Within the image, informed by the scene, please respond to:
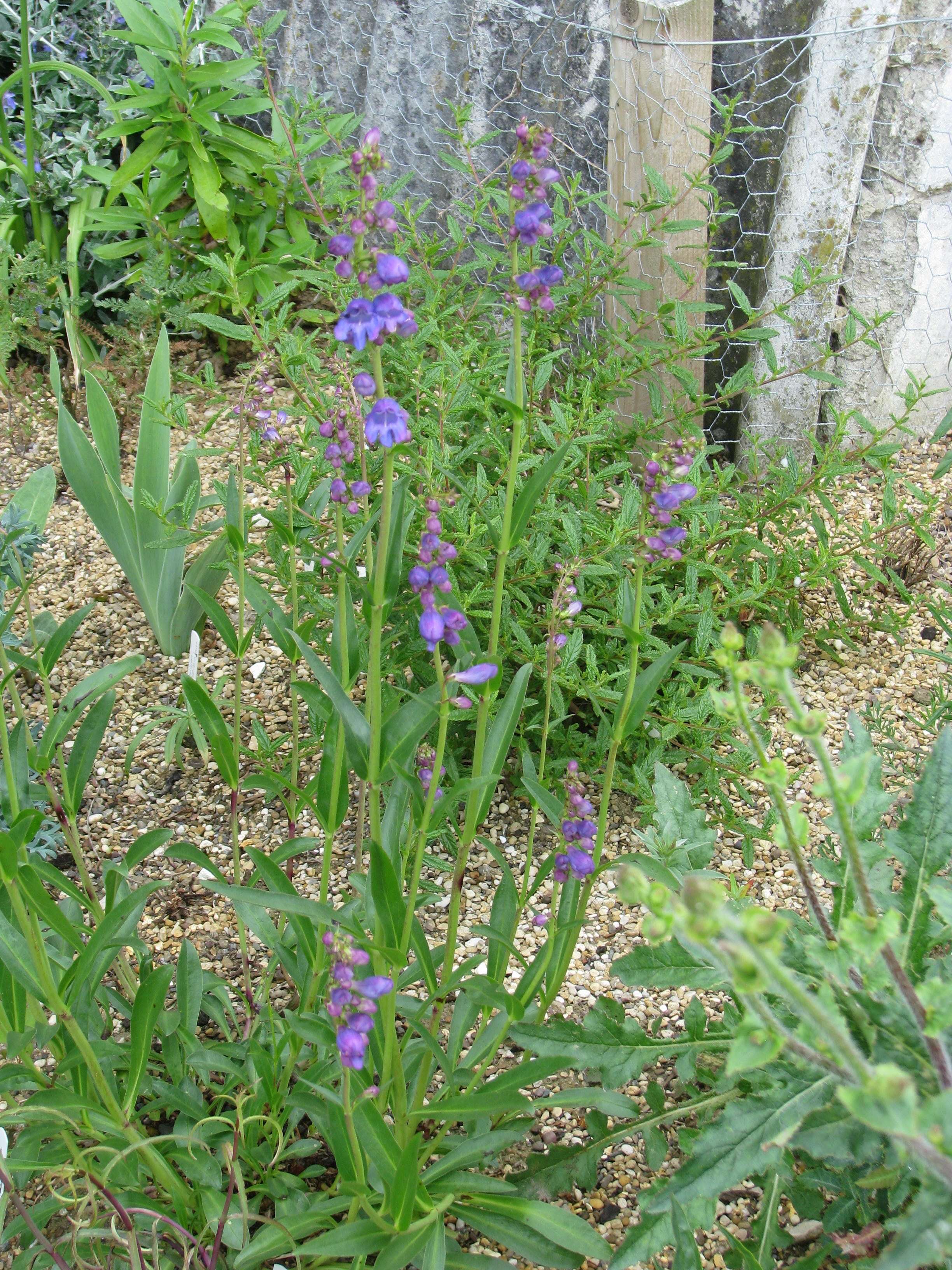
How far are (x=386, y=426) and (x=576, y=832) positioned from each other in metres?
0.66

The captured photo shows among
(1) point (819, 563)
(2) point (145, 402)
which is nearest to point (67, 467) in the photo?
(2) point (145, 402)

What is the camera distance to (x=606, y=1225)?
1.75 m

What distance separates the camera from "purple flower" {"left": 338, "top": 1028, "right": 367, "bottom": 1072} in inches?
46.1

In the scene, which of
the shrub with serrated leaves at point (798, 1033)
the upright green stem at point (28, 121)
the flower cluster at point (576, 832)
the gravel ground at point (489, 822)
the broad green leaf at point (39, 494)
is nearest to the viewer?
the shrub with serrated leaves at point (798, 1033)

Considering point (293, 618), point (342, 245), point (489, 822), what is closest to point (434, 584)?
point (342, 245)

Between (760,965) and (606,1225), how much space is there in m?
1.18

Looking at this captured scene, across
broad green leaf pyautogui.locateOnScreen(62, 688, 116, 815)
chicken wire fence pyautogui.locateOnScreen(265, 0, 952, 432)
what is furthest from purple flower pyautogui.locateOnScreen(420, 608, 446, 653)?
chicken wire fence pyautogui.locateOnScreen(265, 0, 952, 432)

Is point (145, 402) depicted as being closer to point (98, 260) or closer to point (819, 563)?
point (819, 563)

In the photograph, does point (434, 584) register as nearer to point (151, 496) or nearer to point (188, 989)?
point (188, 989)

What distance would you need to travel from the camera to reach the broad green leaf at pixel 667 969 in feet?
5.11

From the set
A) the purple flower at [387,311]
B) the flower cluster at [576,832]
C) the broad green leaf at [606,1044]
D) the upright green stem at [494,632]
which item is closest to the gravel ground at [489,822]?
the broad green leaf at [606,1044]

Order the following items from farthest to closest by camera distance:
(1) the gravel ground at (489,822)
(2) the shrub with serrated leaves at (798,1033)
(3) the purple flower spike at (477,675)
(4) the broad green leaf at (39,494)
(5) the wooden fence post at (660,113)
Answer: (5) the wooden fence post at (660,113), (4) the broad green leaf at (39,494), (1) the gravel ground at (489,822), (3) the purple flower spike at (477,675), (2) the shrub with serrated leaves at (798,1033)

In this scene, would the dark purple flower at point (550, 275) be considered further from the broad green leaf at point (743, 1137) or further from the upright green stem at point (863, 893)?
the broad green leaf at point (743, 1137)

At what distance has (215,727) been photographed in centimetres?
179
